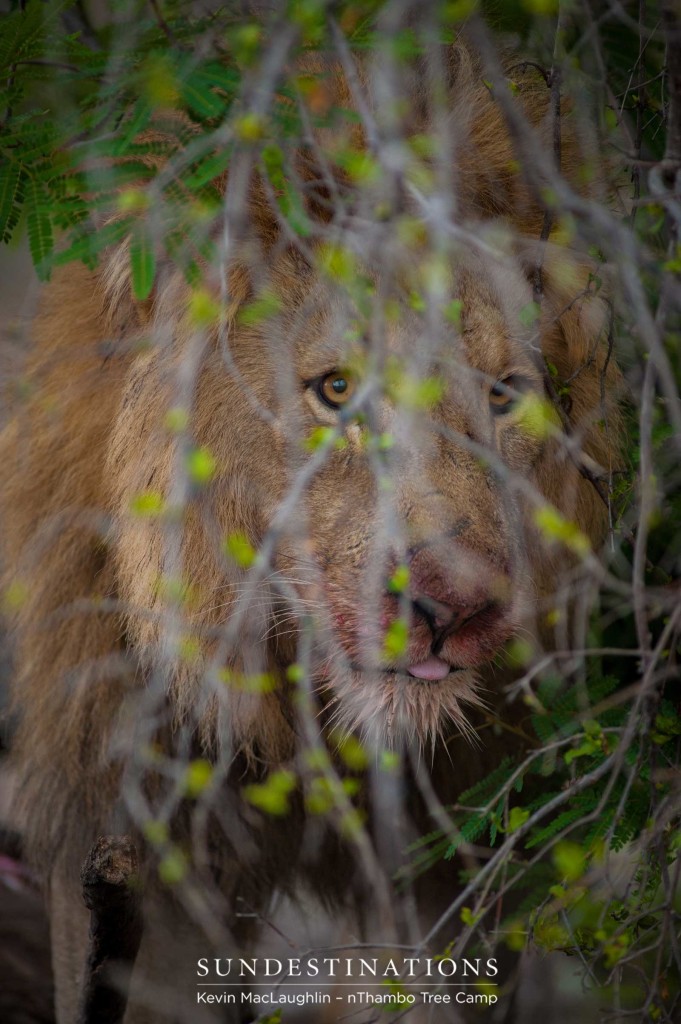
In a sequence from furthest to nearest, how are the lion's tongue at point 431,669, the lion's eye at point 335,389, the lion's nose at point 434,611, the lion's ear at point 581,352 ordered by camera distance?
the lion's ear at point 581,352
the lion's eye at point 335,389
the lion's tongue at point 431,669
the lion's nose at point 434,611

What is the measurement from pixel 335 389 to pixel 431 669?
2.15ft

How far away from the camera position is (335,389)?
2477mm

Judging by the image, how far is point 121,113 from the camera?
243 cm

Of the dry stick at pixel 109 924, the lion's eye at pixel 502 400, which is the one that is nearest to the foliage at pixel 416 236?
the dry stick at pixel 109 924

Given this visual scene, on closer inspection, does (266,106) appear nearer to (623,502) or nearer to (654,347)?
(654,347)

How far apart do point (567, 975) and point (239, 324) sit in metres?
3.28

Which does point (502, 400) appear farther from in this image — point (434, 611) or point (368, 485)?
point (434, 611)

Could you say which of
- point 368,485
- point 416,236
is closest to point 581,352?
point 416,236

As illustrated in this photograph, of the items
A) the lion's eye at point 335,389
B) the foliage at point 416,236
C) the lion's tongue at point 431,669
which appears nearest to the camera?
the foliage at point 416,236

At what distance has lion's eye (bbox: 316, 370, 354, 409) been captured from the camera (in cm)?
246

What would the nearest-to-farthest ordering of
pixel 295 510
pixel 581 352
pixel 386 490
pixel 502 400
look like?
pixel 386 490, pixel 295 510, pixel 502 400, pixel 581 352

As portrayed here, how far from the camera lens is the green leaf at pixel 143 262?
232 centimetres

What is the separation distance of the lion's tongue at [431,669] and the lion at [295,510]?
29 mm

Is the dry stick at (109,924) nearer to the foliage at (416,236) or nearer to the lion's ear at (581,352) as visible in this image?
the foliage at (416,236)
